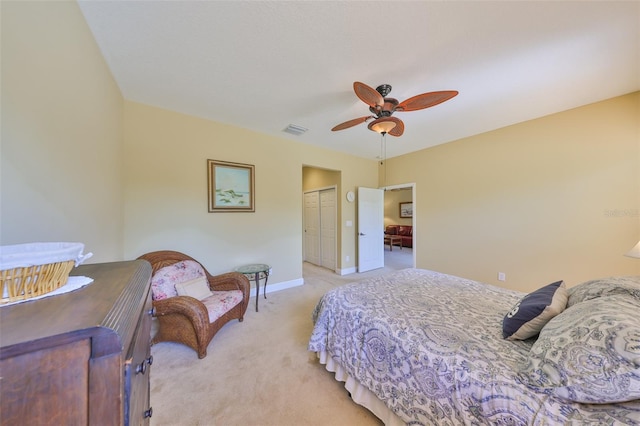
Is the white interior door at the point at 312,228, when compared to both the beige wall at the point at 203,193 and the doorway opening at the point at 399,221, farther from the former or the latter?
the doorway opening at the point at 399,221

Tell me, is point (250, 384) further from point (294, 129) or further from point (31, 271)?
point (294, 129)

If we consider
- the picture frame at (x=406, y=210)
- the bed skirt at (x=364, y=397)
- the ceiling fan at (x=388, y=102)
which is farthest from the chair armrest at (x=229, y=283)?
the picture frame at (x=406, y=210)

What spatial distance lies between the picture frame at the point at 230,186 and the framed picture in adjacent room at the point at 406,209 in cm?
661

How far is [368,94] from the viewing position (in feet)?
5.79

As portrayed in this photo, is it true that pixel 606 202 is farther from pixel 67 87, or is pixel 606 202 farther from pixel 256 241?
pixel 67 87

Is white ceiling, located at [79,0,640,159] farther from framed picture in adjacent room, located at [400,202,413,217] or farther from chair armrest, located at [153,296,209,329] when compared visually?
framed picture in adjacent room, located at [400,202,413,217]

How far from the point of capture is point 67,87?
4.12 ft

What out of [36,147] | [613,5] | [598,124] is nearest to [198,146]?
[36,147]

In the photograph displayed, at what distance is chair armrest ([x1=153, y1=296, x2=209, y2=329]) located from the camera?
1901mm

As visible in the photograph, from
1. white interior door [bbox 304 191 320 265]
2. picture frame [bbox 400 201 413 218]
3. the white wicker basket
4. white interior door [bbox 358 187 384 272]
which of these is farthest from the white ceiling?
picture frame [bbox 400 201 413 218]

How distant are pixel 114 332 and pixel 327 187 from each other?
178 inches

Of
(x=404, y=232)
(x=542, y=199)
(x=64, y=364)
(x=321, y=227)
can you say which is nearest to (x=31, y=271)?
(x=64, y=364)

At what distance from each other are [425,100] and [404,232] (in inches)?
266

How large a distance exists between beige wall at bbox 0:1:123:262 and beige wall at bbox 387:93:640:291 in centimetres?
451
